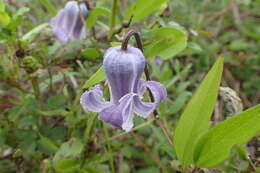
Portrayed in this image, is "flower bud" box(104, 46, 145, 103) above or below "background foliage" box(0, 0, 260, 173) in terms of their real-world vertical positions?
above

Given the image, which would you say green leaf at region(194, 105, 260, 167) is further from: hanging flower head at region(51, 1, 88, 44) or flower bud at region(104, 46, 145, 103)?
hanging flower head at region(51, 1, 88, 44)

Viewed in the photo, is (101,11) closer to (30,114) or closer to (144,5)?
(144,5)

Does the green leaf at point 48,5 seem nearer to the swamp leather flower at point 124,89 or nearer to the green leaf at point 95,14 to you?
the green leaf at point 95,14

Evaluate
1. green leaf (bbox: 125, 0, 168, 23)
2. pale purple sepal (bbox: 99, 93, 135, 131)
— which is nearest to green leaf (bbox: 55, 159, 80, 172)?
pale purple sepal (bbox: 99, 93, 135, 131)

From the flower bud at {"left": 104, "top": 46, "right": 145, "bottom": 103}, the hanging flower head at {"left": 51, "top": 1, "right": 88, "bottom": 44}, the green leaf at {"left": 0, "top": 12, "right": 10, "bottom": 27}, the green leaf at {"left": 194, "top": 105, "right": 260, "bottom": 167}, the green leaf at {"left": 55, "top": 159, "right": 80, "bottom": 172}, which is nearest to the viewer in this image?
the green leaf at {"left": 194, "top": 105, "right": 260, "bottom": 167}

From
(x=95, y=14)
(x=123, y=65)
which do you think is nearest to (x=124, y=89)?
(x=123, y=65)

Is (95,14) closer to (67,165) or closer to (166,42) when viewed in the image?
(166,42)

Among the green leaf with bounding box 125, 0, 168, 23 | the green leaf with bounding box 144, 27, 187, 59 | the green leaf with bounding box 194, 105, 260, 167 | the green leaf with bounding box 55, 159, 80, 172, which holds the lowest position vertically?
the green leaf with bounding box 55, 159, 80, 172

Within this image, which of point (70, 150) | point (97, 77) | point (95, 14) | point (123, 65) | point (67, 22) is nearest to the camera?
point (123, 65)
